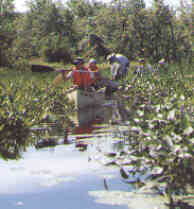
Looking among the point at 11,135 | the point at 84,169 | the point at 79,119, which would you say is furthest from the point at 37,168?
the point at 79,119

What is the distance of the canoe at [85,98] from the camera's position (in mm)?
22625

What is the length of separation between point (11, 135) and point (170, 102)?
5.40 meters

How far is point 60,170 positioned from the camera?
9.03m

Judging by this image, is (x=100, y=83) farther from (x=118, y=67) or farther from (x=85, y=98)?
(x=118, y=67)

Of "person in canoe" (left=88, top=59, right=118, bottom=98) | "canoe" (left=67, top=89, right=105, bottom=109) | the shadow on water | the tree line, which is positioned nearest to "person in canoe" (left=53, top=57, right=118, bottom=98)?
"person in canoe" (left=88, top=59, right=118, bottom=98)

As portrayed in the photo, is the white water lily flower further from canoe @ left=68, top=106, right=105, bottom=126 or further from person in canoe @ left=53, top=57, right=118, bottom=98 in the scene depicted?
person in canoe @ left=53, top=57, right=118, bottom=98

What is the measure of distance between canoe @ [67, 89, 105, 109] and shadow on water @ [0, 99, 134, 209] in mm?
8494

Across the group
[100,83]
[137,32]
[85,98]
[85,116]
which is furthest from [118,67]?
[137,32]

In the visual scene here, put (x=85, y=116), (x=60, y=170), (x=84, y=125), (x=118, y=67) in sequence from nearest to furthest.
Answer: (x=60, y=170), (x=84, y=125), (x=85, y=116), (x=118, y=67)

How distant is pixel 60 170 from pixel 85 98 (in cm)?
1477

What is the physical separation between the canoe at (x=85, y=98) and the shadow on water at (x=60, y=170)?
8494mm

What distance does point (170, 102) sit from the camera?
8.34 meters

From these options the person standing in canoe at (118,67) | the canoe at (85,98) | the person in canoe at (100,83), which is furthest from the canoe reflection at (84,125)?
the person standing in canoe at (118,67)

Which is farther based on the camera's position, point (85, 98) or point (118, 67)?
point (118, 67)
